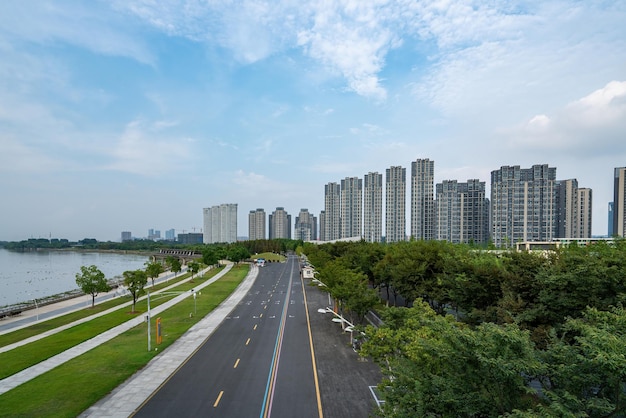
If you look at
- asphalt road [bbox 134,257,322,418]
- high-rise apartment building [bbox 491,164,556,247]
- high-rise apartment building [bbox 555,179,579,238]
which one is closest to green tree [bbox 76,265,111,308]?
asphalt road [bbox 134,257,322,418]

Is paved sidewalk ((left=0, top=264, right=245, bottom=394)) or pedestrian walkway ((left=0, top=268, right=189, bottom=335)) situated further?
pedestrian walkway ((left=0, top=268, right=189, bottom=335))

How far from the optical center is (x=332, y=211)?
173 meters

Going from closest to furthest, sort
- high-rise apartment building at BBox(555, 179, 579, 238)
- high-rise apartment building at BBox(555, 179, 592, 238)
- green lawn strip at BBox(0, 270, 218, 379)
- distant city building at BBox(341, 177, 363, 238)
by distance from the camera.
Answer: green lawn strip at BBox(0, 270, 218, 379)
high-rise apartment building at BBox(555, 179, 579, 238)
high-rise apartment building at BBox(555, 179, 592, 238)
distant city building at BBox(341, 177, 363, 238)

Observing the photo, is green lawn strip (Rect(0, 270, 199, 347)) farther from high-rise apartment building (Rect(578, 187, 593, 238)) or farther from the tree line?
high-rise apartment building (Rect(578, 187, 593, 238))

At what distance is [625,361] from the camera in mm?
7375

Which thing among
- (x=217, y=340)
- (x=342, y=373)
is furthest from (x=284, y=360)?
(x=217, y=340)

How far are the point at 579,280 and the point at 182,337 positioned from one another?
3200cm

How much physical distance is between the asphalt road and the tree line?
5562 millimetres

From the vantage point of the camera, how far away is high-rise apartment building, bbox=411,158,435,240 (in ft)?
423

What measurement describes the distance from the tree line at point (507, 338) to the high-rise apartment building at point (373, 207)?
10398cm

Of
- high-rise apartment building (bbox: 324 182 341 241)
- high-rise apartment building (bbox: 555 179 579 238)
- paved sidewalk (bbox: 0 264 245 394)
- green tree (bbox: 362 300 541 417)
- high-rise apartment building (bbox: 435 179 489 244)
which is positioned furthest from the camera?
high-rise apartment building (bbox: 324 182 341 241)

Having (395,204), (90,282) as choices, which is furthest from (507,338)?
(395,204)

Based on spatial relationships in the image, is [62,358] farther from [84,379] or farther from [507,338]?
[507,338]

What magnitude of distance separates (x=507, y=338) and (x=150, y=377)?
2326 cm
